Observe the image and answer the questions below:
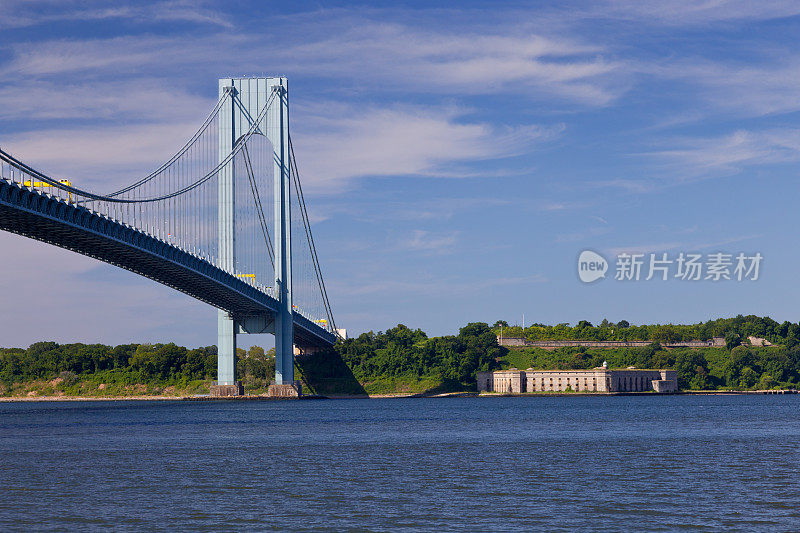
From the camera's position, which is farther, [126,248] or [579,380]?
[579,380]

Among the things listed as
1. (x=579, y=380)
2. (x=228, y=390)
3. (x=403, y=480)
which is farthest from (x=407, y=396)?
(x=403, y=480)

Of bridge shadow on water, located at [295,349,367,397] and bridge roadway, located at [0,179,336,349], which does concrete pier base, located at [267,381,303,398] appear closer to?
bridge roadway, located at [0,179,336,349]

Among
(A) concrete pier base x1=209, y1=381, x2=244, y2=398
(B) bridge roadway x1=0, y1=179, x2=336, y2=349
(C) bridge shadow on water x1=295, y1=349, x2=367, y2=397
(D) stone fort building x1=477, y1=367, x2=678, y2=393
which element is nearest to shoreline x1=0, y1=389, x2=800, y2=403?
(C) bridge shadow on water x1=295, y1=349, x2=367, y2=397

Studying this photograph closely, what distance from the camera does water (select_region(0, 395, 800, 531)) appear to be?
2439 cm

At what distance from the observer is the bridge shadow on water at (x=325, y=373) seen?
461 ft

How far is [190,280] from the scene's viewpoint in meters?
79.9

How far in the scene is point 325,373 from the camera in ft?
469

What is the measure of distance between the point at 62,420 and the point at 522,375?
102 meters

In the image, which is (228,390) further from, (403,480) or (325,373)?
(403,480)

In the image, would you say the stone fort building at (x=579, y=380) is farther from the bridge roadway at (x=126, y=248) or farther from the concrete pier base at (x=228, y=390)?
the bridge roadway at (x=126, y=248)

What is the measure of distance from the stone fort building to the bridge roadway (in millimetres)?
67276

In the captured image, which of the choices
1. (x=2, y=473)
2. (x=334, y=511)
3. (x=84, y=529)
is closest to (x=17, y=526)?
(x=84, y=529)

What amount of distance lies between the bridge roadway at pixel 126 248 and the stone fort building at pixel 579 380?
6728cm

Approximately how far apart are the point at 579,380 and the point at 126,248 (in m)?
117
